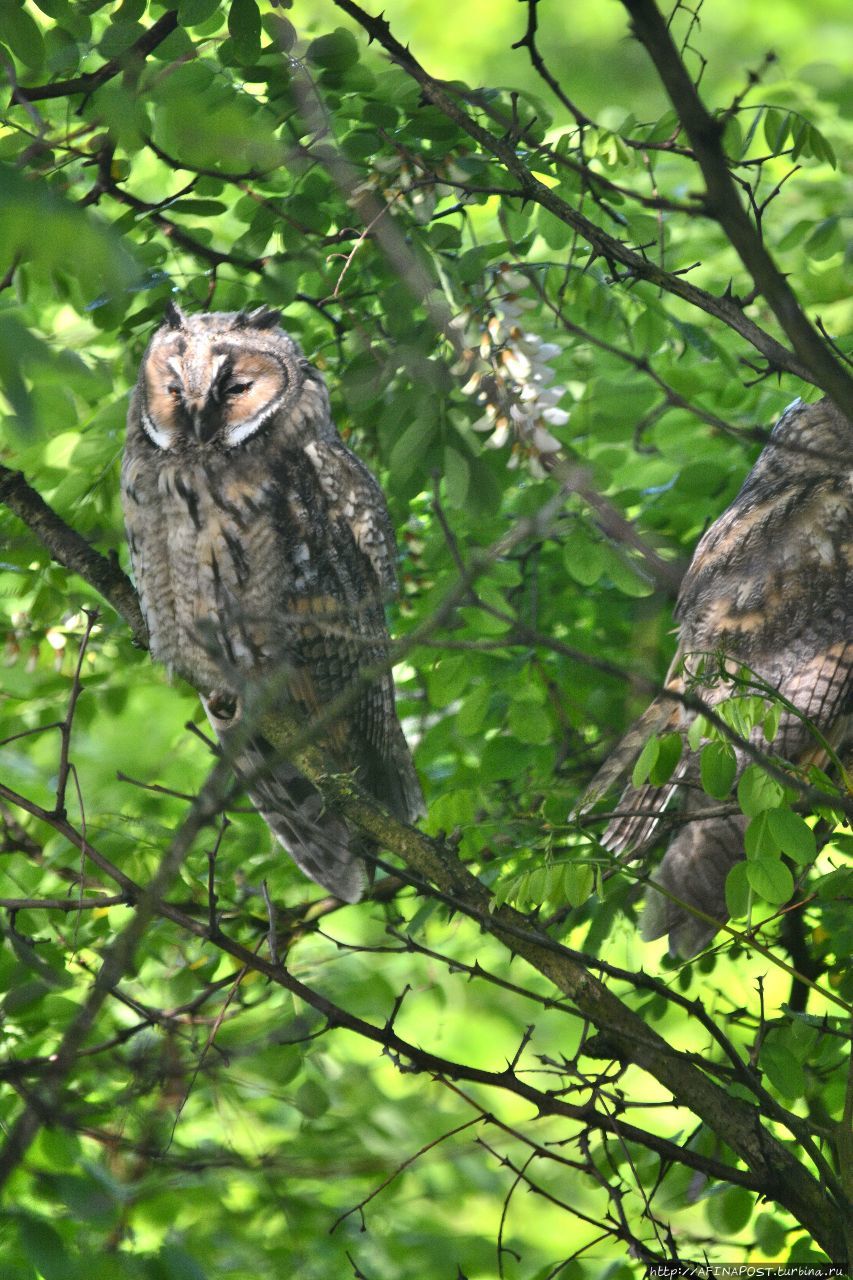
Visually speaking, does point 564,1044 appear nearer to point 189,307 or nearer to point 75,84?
point 189,307

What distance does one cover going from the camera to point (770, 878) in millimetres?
1360

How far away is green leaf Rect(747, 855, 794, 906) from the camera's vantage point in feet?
4.42

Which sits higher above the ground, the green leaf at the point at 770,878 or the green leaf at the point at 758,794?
the green leaf at the point at 758,794

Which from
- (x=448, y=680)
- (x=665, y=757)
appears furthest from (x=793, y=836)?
(x=448, y=680)

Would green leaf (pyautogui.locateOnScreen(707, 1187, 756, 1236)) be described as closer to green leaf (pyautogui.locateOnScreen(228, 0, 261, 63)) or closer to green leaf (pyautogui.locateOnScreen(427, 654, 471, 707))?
green leaf (pyautogui.locateOnScreen(427, 654, 471, 707))

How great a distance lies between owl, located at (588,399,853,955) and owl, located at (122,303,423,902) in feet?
1.80

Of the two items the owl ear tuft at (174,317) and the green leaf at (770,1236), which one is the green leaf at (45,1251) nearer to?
the green leaf at (770,1236)

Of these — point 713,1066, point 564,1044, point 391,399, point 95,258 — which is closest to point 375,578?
point 391,399

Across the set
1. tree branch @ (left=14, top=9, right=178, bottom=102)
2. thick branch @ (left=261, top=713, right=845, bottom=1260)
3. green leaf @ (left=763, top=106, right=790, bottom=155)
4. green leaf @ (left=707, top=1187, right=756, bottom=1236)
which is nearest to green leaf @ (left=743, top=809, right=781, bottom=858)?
thick branch @ (left=261, top=713, right=845, bottom=1260)

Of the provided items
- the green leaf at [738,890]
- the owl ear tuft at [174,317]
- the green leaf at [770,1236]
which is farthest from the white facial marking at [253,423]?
the green leaf at [770,1236]

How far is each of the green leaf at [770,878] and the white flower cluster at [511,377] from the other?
2.58 ft

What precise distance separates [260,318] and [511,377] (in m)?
0.72

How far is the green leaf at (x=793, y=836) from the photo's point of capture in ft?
4.30

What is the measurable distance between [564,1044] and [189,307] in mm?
2140
